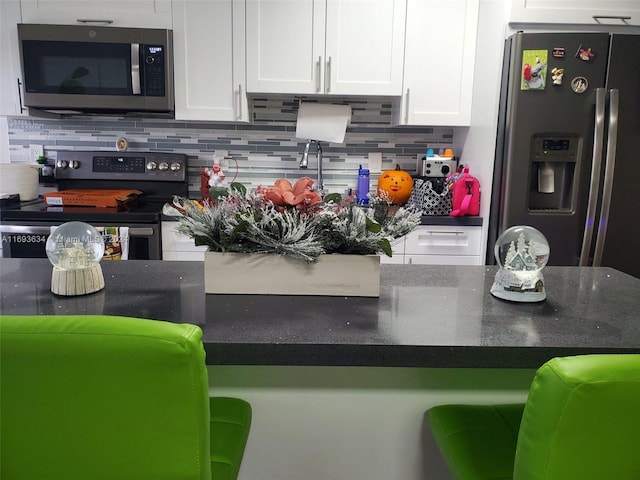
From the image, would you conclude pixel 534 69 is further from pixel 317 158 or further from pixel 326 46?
pixel 317 158

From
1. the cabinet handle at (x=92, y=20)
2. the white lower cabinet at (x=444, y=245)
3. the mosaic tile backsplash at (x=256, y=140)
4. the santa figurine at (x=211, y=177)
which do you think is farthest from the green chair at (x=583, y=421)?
the cabinet handle at (x=92, y=20)

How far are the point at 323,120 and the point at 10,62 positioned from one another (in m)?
1.73

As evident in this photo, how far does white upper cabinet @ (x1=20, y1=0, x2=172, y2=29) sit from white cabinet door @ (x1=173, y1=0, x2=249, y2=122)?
0.10 m

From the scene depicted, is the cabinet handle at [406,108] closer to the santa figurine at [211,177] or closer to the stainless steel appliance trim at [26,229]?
the santa figurine at [211,177]

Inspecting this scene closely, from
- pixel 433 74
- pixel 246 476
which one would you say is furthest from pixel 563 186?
pixel 246 476

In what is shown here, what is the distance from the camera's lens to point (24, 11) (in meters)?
2.65

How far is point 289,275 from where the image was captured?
1.20 m

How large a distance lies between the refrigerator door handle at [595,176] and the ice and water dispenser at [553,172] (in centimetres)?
7

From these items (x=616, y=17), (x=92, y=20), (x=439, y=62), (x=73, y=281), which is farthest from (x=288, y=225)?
(x=616, y=17)

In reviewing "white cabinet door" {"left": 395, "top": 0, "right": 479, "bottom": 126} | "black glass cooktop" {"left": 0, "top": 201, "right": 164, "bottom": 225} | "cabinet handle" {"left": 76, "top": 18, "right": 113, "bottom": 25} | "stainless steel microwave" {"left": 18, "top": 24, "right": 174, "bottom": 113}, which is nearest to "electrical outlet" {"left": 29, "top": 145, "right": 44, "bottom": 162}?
"stainless steel microwave" {"left": 18, "top": 24, "right": 174, "bottom": 113}

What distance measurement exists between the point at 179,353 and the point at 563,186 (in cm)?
236

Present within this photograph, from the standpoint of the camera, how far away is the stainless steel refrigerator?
92.9 inches

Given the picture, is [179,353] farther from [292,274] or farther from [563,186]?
[563,186]

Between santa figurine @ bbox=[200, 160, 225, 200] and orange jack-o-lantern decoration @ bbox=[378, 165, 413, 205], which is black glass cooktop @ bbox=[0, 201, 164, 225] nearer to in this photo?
santa figurine @ bbox=[200, 160, 225, 200]
